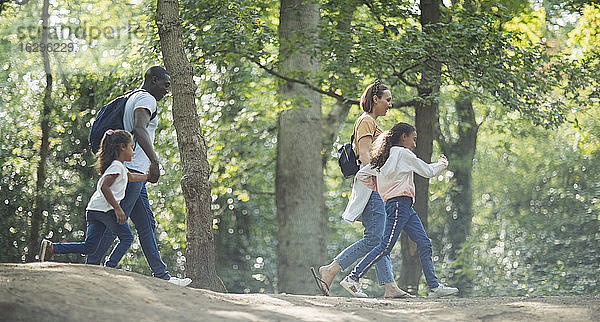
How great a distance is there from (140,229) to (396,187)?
2.63 meters

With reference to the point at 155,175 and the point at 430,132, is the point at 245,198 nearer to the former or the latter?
the point at 430,132

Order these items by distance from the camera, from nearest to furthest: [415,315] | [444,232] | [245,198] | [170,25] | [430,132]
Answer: [415,315] < [170,25] < [430,132] < [245,198] < [444,232]

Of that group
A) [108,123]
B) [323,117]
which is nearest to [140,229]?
[108,123]

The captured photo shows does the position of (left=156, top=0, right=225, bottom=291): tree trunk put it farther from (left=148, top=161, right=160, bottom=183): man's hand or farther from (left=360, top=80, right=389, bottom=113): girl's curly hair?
(left=360, top=80, right=389, bottom=113): girl's curly hair

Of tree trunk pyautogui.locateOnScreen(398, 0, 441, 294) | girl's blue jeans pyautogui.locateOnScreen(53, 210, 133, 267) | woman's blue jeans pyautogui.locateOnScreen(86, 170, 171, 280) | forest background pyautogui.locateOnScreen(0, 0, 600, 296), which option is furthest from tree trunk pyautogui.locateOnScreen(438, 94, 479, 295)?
girl's blue jeans pyautogui.locateOnScreen(53, 210, 133, 267)

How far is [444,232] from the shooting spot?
2448cm

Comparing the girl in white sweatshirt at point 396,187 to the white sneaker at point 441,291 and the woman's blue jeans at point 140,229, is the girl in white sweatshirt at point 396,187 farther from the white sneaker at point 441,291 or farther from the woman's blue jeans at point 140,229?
the woman's blue jeans at point 140,229

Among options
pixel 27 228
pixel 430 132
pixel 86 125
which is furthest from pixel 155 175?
pixel 27 228

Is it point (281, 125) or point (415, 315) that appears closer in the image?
point (415, 315)

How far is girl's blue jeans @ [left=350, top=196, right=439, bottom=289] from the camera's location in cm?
750

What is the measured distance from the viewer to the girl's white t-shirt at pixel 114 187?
6.57 metres

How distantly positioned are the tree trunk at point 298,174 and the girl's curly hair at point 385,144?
16.0 ft

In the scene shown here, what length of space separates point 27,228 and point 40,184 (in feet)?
3.73

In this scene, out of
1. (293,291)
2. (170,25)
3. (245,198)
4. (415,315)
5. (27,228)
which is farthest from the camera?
(27,228)
